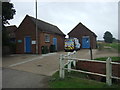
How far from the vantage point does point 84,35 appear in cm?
2891

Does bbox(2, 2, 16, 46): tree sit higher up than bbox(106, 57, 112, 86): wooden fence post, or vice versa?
bbox(2, 2, 16, 46): tree

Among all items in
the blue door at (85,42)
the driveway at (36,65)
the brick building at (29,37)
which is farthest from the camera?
the blue door at (85,42)

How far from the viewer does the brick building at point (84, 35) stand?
28359mm

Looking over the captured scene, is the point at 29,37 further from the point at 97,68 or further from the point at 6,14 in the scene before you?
the point at 97,68

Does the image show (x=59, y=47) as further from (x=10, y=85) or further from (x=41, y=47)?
(x=10, y=85)

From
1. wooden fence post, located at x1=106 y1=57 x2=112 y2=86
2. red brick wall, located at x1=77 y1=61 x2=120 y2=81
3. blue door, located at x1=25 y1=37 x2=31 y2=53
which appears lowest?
red brick wall, located at x1=77 y1=61 x2=120 y2=81

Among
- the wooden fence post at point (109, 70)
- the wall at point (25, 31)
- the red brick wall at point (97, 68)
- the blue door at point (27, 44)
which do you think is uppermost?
the wall at point (25, 31)

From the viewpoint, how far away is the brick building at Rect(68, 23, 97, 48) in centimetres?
2836

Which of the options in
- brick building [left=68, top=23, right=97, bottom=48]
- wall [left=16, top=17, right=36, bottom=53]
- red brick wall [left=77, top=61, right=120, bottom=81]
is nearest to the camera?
red brick wall [left=77, top=61, right=120, bottom=81]

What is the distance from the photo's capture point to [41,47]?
18.4 m

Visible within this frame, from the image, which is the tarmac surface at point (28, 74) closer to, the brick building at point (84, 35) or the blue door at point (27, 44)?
the blue door at point (27, 44)

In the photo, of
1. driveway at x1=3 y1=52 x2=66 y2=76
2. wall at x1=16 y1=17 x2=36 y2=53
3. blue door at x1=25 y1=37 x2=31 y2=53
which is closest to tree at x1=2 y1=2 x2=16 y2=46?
wall at x1=16 y1=17 x2=36 y2=53

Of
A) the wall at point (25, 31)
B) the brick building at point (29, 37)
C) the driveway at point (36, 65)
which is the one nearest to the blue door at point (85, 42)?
the brick building at point (29, 37)

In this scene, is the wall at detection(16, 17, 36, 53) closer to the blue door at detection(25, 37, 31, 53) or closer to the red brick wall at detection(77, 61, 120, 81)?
Answer: the blue door at detection(25, 37, 31, 53)
